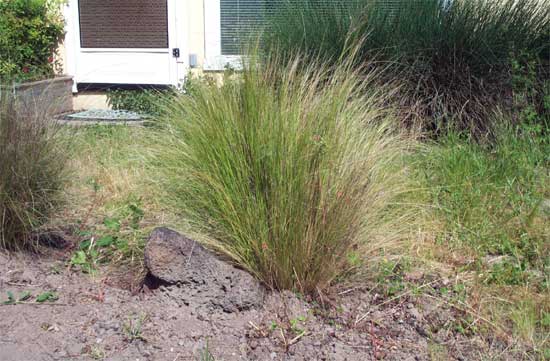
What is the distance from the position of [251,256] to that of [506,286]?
1285 mm

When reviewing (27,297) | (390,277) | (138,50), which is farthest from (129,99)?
(390,277)

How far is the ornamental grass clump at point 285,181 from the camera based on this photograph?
310 centimetres

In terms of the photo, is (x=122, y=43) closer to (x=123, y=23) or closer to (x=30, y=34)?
(x=123, y=23)

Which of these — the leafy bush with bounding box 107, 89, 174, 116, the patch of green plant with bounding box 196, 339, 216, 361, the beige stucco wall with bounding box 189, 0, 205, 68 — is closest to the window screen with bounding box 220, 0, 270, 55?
the beige stucco wall with bounding box 189, 0, 205, 68

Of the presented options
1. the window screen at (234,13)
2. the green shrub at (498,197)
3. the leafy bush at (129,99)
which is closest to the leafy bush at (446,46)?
the green shrub at (498,197)

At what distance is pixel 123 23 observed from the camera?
8289 millimetres

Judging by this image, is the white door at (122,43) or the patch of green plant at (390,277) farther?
the white door at (122,43)

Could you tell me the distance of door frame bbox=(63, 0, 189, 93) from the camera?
810cm

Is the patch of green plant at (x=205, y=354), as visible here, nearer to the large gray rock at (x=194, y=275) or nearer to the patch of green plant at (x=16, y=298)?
Answer: the large gray rock at (x=194, y=275)

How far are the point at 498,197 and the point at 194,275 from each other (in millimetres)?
2137

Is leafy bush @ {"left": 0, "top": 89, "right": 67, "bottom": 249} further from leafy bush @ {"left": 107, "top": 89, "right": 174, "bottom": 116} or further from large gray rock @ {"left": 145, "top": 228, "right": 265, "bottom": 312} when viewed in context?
leafy bush @ {"left": 107, "top": 89, "right": 174, "bottom": 116}

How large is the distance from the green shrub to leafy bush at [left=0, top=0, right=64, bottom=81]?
5.07 metres

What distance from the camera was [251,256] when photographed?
10.4ft

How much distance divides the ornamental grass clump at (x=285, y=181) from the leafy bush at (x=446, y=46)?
218cm
